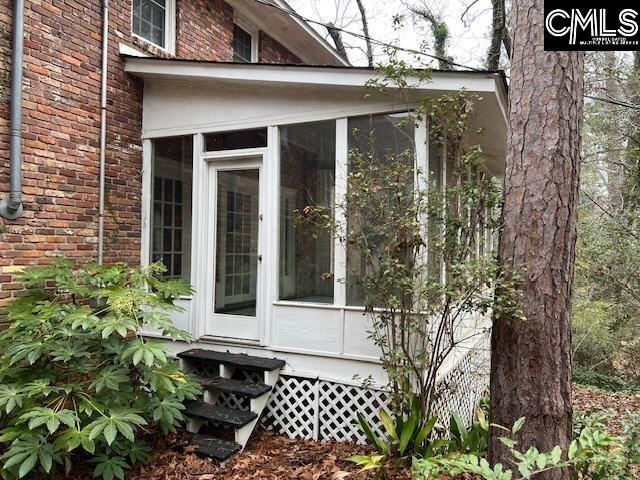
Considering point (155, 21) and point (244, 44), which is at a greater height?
point (244, 44)

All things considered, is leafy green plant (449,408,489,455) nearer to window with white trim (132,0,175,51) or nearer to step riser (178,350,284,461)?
step riser (178,350,284,461)

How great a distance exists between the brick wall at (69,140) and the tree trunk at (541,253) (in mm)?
4148

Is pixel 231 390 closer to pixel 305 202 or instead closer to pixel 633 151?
pixel 305 202

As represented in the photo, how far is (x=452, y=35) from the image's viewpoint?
12.1 metres

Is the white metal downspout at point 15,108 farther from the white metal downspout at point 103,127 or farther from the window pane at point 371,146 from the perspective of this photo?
the window pane at point 371,146

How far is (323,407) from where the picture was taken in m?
4.07

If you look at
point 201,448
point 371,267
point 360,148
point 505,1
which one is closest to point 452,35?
point 505,1

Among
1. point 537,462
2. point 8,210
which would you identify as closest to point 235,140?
point 8,210

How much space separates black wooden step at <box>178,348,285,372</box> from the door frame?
0.62 feet

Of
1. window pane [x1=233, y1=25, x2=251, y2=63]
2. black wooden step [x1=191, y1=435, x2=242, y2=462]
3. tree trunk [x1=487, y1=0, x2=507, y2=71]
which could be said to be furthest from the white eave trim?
tree trunk [x1=487, y1=0, x2=507, y2=71]

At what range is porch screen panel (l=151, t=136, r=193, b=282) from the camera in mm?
4941

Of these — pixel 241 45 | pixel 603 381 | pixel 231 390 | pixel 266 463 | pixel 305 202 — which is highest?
pixel 241 45

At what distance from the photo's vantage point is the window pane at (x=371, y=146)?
3.75 meters

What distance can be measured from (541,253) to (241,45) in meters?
6.16
